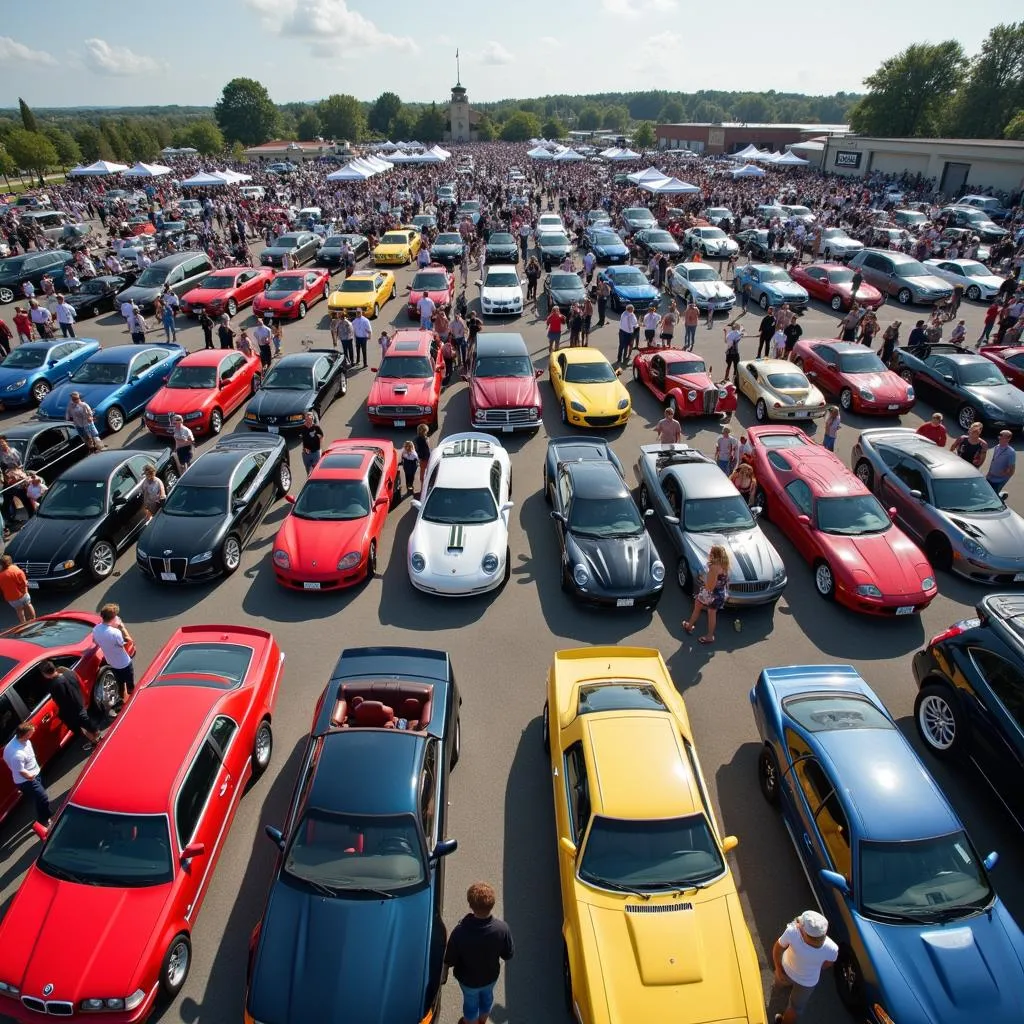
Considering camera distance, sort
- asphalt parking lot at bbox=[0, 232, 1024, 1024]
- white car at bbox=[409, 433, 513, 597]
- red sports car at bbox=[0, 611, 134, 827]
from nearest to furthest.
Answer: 1. asphalt parking lot at bbox=[0, 232, 1024, 1024]
2. red sports car at bbox=[0, 611, 134, 827]
3. white car at bbox=[409, 433, 513, 597]

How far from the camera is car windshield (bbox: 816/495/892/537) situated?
10188 millimetres

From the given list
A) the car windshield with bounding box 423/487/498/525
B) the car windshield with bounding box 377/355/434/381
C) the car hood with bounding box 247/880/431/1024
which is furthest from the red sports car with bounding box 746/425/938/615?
the car windshield with bounding box 377/355/434/381

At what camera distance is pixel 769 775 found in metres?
6.73

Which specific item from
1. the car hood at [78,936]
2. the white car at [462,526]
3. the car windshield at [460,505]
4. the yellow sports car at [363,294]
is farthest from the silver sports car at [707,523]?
the yellow sports car at [363,294]

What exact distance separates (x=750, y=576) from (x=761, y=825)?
12.3 ft

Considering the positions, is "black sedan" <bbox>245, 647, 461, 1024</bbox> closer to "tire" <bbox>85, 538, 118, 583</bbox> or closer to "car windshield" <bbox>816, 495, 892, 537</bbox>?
"tire" <bbox>85, 538, 118, 583</bbox>

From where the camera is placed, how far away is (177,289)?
2392 centimetres

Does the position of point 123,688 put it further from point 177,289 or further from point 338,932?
point 177,289

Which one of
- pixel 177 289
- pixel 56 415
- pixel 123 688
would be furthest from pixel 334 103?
pixel 123 688

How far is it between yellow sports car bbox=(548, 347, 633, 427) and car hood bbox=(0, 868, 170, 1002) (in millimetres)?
11854

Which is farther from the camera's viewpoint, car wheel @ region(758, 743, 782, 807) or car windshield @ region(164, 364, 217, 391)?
car windshield @ region(164, 364, 217, 391)

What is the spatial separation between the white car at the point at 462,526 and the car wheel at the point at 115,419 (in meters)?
8.41

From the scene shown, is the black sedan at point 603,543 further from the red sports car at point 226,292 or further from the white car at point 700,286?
the red sports car at point 226,292

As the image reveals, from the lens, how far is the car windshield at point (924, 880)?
197 inches
